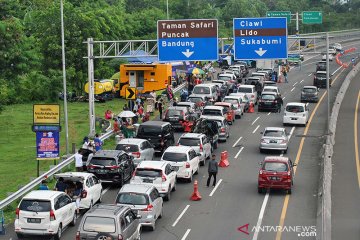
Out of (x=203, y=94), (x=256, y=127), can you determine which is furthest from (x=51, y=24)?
(x=256, y=127)

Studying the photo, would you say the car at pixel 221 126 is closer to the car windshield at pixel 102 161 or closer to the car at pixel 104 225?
the car windshield at pixel 102 161

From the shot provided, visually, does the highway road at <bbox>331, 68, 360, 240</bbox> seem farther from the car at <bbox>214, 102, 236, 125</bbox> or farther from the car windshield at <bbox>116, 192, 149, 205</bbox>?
the car at <bbox>214, 102, 236, 125</bbox>

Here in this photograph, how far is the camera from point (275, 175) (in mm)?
33531

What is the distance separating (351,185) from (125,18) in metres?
65.7

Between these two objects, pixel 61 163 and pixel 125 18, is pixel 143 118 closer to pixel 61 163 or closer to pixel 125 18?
pixel 61 163

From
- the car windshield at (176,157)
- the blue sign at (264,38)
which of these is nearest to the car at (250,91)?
the blue sign at (264,38)

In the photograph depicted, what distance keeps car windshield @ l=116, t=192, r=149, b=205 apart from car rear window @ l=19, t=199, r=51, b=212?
110 inches

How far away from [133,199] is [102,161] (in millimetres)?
6852

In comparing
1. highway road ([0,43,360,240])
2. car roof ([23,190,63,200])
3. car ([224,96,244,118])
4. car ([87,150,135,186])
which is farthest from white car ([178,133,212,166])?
car ([224,96,244,118])

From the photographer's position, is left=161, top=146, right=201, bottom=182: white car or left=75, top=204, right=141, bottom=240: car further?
left=161, top=146, right=201, bottom=182: white car

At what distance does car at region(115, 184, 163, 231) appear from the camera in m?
27.4

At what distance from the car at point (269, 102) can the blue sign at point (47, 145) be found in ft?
92.2

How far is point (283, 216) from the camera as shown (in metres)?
30.4

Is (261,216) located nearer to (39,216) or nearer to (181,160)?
(181,160)
